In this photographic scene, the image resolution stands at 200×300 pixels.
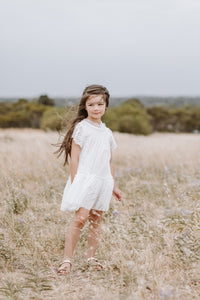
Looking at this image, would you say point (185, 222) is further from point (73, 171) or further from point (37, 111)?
point (37, 111)

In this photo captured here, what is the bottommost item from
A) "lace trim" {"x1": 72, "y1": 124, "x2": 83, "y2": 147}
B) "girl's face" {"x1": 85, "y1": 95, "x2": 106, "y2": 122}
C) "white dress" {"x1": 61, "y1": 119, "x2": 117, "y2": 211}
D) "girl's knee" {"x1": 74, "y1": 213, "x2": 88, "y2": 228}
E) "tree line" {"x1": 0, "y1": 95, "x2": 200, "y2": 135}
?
"tree line" {"x1": 0, "y1": 95, "x2": 200, "y2": 135}

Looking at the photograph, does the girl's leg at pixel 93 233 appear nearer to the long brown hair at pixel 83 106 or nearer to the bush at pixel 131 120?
the long brown hair at pixel 83 106

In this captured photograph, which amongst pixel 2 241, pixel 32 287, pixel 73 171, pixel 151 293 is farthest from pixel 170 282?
pixel 2 241

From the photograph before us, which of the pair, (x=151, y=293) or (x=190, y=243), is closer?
(x=151, y=293)

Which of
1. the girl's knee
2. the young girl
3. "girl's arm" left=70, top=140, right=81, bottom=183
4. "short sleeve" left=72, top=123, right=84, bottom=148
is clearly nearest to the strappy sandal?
the young girl

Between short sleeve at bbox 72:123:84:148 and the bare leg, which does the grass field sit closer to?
the bare leg

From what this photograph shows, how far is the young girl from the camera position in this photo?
3369mm

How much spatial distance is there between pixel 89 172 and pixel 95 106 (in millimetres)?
625

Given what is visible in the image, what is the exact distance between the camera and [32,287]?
2.68m

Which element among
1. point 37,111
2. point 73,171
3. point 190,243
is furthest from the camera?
point 37,111

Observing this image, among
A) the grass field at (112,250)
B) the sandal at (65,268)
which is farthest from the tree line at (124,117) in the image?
the sandal at (65,268)

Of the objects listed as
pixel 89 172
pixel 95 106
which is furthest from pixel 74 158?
pixel 95 106

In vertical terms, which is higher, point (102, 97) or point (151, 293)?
point (102, 97)

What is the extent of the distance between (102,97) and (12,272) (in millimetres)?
1781
